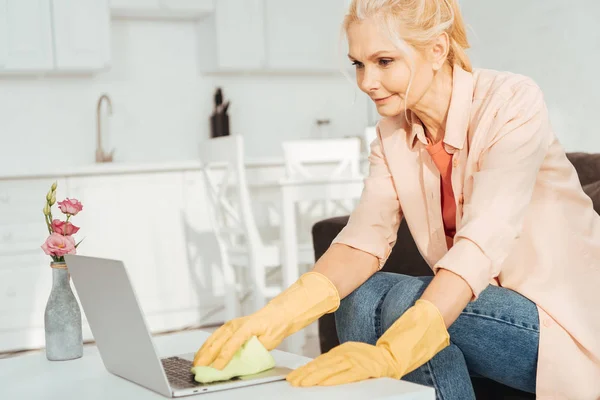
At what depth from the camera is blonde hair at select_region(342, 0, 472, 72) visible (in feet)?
4.72

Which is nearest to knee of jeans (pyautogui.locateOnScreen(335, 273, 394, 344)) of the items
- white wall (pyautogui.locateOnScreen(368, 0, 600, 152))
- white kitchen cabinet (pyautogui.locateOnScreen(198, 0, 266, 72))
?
white wall (pyautogui.locateOnScreen(368, 0, 600, 152))

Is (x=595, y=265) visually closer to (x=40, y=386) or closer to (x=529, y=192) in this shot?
(x=529, y=192)

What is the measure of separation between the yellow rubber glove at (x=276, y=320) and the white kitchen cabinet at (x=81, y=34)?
122 inches

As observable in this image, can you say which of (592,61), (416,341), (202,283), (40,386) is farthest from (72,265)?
(592,61)

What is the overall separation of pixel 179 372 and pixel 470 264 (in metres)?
0.46

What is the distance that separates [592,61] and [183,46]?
2.12m

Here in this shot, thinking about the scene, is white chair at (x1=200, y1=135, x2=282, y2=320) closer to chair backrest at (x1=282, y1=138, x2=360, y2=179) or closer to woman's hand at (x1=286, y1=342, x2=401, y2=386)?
chair backrest at (x1=282, y1=138, x2=360, y2=179)

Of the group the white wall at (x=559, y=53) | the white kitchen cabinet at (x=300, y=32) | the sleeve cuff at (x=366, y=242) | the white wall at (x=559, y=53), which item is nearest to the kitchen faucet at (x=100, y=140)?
the white kitchen cabinet at (x=300, y=32)

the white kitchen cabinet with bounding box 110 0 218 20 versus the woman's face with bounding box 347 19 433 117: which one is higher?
the white kitchen cabinet with bounding box 110 0 218 20

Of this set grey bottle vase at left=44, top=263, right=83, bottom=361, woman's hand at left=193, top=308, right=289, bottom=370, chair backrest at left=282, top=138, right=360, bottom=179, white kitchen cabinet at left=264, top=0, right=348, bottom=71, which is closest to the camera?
woman's hand at left=193, top=308, right=289, bottom=370

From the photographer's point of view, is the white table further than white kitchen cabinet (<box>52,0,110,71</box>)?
No

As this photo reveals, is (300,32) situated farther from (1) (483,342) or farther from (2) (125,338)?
(2) (125,338)

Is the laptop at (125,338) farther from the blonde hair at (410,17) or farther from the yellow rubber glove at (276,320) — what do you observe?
the blonde hair at (410,17)

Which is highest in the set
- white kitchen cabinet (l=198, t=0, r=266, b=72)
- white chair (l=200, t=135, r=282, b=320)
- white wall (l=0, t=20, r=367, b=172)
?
white kitchen cabinet (l=198, t=0, r=266, b=72)
